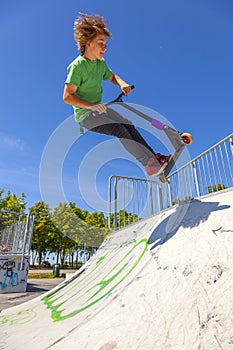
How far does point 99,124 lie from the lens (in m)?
3.56

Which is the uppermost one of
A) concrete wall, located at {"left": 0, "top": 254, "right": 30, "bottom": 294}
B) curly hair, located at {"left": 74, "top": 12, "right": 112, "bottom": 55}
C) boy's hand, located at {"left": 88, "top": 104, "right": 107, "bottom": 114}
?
curly hair, located at {"left": 74, "top": 12, "right": 112, "bottom": 55}

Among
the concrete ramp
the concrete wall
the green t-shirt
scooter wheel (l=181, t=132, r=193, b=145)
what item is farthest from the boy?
the concrete wall

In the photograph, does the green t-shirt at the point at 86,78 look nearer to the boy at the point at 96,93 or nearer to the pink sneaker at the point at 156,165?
the boy at the point at 96,93

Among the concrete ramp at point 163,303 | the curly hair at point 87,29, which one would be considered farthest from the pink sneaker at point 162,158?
the curly hair at point 87,29

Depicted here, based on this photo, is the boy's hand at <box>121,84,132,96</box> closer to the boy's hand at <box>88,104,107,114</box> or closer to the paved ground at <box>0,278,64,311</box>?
the boy's hand at <box>88,104,107,114</box>

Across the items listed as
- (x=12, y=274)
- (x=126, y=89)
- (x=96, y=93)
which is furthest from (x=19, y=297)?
(x=126, y=89)

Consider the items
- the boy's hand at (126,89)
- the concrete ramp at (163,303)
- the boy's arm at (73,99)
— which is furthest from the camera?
the boy's hand at (126,89)

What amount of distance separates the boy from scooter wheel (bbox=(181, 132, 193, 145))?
379 mm

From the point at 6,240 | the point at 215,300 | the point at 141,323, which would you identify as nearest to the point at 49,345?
the point at 141,323

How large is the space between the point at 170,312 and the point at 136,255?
→ 1.69 metres

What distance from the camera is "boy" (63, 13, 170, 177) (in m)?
3.13

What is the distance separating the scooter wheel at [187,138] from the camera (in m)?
3.38

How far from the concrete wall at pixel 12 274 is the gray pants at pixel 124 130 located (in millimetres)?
10331

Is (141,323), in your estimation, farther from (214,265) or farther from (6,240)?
(6,240)
